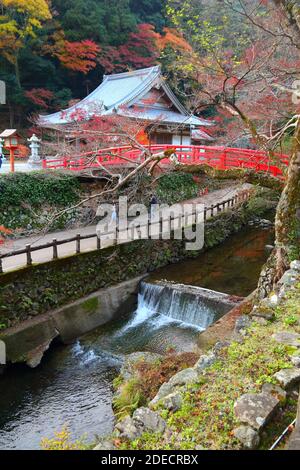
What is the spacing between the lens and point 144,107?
2278cm

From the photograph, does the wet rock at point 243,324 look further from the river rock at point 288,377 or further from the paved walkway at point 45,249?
the paved walkway at point 45,249

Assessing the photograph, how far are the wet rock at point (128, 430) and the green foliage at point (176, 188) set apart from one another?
1628 centimetres

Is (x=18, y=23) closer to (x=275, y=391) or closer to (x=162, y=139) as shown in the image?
(x=162, y=139)

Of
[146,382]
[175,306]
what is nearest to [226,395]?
[146,382]

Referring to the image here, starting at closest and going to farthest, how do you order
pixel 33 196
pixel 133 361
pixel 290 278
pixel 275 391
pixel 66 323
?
pixel 275 391 < pixel 290 278 < pixel 133 361 < pixel 66 323 < pixel 33 196

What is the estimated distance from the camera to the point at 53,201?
15.0 metres

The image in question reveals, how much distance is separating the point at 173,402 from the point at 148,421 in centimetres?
39

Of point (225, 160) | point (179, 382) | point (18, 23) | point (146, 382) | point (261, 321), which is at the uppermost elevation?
point (18, 23)

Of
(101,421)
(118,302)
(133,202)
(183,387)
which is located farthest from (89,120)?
(183,387)

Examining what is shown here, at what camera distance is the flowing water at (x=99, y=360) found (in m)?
7.12

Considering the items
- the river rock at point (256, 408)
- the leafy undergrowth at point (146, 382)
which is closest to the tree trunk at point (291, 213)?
the leafy undergrowth at point (146, 382)

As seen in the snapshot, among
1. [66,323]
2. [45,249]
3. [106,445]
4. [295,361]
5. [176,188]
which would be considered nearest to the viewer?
[106,445]

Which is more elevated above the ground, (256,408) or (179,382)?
(256,408)

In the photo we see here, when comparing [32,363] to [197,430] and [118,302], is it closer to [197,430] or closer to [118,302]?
[118,302]
